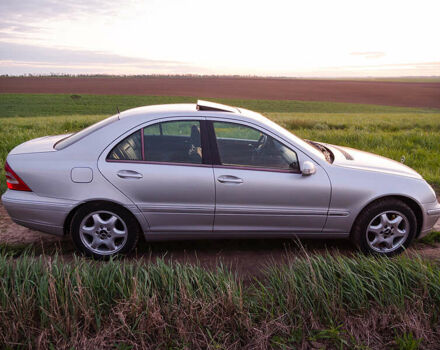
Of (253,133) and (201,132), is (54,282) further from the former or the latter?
(253,133)

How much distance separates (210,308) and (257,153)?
1853mm

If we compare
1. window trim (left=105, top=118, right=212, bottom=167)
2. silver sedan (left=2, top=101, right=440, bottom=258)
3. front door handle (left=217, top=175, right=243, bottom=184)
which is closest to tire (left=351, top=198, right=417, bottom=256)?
silver sedan (left=2, top=101, right=440, bottom=258)

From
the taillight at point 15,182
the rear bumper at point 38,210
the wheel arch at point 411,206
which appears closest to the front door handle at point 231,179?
the wheel arch at point 411,206

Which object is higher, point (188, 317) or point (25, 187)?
point (25, 187)

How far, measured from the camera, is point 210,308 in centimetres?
299

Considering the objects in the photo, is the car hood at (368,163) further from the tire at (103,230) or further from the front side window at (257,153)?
the tire at (103,230)

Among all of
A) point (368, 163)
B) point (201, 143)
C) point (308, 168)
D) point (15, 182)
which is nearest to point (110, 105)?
point (15, 182)

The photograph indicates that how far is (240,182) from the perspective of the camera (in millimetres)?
4172

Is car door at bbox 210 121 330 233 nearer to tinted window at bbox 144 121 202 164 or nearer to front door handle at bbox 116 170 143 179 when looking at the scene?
tinted window at bbox 144 121 202 164

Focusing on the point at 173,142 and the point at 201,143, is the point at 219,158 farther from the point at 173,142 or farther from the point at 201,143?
the point at 173,142

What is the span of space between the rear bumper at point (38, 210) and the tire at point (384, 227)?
295 centimetres

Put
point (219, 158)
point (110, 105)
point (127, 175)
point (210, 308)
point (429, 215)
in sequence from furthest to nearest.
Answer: point (110, 105) → point (429, 215) → point (219, 158) → point (127, 175) → point (210, 308)

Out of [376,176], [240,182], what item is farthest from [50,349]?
[376,176]

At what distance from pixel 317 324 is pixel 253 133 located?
2103 millimetres
